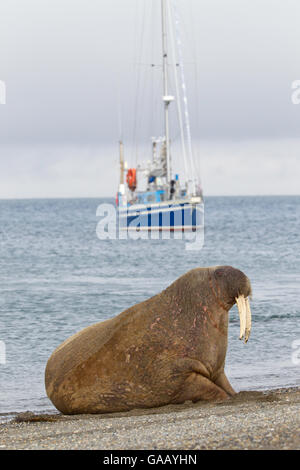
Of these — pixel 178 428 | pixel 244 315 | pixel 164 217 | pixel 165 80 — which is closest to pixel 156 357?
pixel 244 315

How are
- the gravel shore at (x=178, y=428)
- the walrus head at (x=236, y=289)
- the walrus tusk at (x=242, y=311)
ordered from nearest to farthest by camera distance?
the gravel shore at (x=178, y=428) < the walrus tusk at (x=242, y=311) < the walrus head at (x=236, y=289)

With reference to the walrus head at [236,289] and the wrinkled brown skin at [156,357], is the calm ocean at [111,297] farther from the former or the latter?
the walrus head at [236,289]

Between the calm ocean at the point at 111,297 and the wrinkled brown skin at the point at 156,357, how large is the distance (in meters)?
1.06

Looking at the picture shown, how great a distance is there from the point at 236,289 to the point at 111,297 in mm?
10661

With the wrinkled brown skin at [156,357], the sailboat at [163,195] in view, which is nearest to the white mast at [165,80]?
the sailboat at [163,195]

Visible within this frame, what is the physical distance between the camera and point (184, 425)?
552 cm

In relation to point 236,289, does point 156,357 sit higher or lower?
lower

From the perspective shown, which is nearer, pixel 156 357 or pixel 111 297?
pixel 156 357

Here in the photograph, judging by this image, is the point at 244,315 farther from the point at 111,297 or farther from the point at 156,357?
the point at 111,297

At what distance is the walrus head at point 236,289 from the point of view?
7.12 metres

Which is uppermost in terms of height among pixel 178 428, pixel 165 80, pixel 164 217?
pixel 165 80

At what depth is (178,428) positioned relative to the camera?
535cm

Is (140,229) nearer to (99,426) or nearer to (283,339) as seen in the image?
(283,339)
